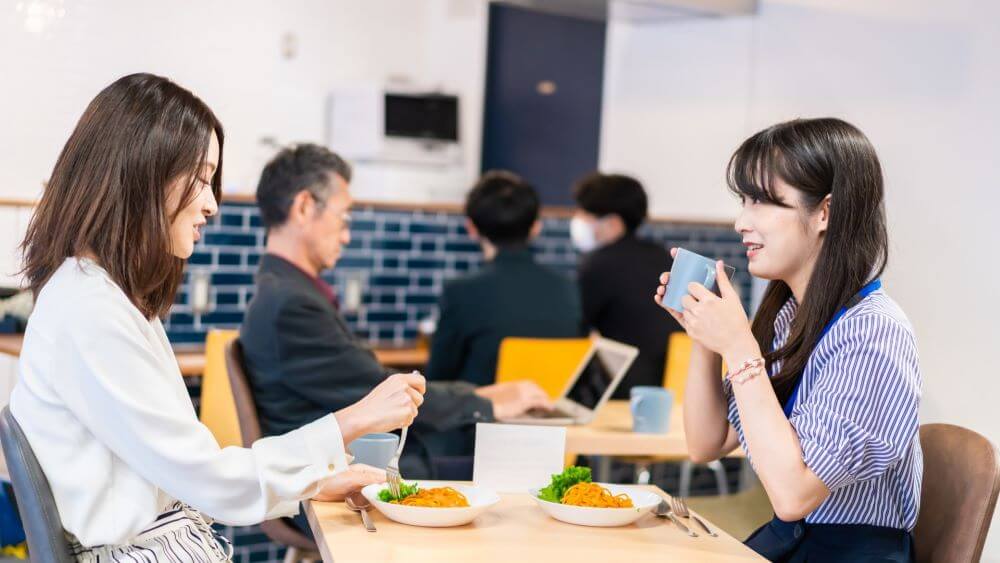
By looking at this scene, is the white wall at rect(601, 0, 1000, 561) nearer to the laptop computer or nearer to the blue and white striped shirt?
the laptop computer

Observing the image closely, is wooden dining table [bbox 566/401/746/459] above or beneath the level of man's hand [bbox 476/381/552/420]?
beneath

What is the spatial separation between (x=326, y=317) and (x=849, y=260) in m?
1.24

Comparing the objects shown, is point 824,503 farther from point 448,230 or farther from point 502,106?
point 502,106

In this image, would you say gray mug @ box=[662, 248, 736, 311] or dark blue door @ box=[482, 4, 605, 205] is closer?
gray mug @ box=[662, 248, 736, 311]

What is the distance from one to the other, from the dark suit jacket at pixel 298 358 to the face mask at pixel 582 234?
1.74 metres

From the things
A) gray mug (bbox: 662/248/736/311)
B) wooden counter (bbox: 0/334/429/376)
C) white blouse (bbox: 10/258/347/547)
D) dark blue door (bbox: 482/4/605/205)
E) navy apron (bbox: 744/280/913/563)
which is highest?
dark blue door (bbox: 482/4/605/205)

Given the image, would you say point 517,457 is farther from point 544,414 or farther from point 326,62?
point 326,62

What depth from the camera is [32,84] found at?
7.90ft

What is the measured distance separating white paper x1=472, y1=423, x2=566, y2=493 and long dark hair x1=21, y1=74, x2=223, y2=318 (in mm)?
658

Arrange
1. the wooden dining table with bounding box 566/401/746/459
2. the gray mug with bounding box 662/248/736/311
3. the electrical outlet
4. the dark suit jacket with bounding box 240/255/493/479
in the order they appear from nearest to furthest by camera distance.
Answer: the gray mug with bounding box 662/248/736/311
the dark suit jacket with bounding box 240/255/493/479
the wooden dining table with bounding box 566/401/746/459
the electrical outlet

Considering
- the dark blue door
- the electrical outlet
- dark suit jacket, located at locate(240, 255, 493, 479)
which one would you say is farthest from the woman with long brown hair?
the dark blue door

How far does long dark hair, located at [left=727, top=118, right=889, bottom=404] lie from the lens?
1.85 meters

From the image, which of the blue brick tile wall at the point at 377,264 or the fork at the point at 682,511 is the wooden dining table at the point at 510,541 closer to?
the fork at the point at 682,511

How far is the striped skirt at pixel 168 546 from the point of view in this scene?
5.12 ft
